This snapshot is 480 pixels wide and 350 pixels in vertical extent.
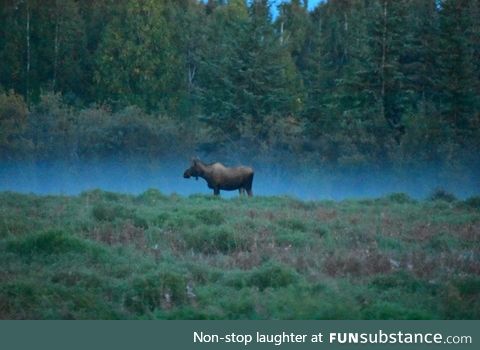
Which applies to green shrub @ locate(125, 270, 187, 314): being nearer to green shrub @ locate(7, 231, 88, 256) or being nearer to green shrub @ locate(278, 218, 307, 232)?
green shrub @ locate(7, 231, 88, 256)

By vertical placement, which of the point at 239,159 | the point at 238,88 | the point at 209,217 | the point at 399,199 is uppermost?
the point at 238,88

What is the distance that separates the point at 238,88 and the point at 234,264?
2442cm

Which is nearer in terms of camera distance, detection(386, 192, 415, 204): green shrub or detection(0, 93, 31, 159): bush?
detection(386, 192, 415, 204): green shrub

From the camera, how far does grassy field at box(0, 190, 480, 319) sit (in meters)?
10.4

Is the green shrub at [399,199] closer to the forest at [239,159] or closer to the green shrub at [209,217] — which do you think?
the forest at [239,159]

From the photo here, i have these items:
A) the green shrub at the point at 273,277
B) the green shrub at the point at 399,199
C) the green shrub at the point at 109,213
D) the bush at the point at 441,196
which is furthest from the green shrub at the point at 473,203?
the green shrub at the point at 273,277

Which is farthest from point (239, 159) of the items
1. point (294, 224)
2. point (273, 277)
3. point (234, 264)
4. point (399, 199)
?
point (273, 277)

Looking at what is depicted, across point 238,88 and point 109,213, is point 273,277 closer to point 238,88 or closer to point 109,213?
point 109,213

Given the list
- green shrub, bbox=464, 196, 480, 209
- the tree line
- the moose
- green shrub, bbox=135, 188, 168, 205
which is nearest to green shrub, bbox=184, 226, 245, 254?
green shrub, bbox=135, 188, 168, 205

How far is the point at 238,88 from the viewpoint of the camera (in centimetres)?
3684

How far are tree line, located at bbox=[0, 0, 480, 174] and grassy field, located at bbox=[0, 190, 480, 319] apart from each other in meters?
13.3

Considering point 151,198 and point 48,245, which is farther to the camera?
point 151,198

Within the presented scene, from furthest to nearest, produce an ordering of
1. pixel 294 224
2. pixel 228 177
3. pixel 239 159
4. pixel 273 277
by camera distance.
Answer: pixel 239 159 < pixel 228 177 < pixel 294 224 < pixel 273 277

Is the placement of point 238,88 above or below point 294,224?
above
